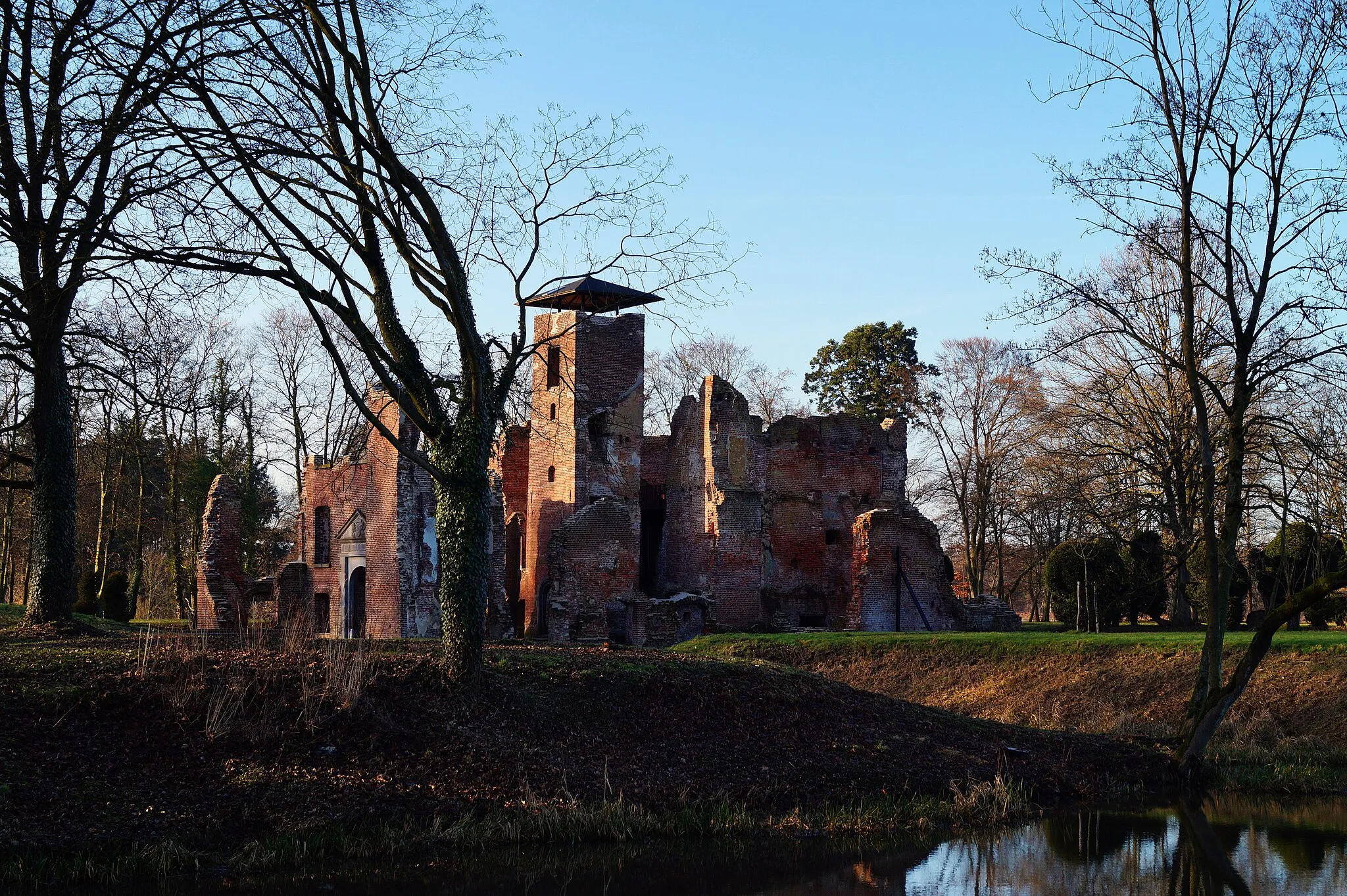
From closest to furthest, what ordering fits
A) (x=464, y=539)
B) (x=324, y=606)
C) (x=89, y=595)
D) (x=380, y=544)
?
(x=464, y=539), (x=380, y=544), (x=89, y=595), (x=324, y=606)

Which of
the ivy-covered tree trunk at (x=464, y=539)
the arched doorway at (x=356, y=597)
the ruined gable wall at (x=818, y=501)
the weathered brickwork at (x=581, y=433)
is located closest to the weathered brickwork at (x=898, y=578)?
the ruined gable wall at (x=818, y=501)

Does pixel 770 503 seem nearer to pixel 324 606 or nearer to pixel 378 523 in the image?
pixel 378 523

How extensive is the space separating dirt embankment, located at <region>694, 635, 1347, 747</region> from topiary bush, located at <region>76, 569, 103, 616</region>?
16226 millimetres

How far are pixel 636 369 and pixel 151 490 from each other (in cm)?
1857

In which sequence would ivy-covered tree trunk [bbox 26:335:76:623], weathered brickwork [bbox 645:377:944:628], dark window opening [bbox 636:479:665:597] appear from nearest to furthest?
ivy-covered tree trunk [bbox 26:335:76:623] → weathered brickwork [bbox 645:377:944:628] → dark window opening [bbox 636:479:665:597]

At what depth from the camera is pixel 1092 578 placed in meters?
31.5

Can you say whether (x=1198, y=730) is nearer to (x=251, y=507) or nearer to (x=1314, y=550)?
(x=1314, y=550)

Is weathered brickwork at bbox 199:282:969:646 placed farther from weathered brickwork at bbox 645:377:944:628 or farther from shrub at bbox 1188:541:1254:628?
shrub at bbox 1188:541:1254:628

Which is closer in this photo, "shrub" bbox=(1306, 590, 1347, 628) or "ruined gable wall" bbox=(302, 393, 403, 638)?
"shrub" bbox=(1306, 590, 1347, 628)

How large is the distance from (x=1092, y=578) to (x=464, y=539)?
21931mm

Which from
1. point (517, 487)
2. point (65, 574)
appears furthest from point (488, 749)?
point (517, 487)

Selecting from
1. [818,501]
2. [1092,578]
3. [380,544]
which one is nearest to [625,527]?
[380,544]

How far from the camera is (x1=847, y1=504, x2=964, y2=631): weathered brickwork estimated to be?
32469 mm

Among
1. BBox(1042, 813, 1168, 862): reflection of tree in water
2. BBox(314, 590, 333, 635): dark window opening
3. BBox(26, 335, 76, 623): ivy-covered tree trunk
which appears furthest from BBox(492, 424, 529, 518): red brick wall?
BBox(1042, 813, 1168, 862): reflection of tree in water
